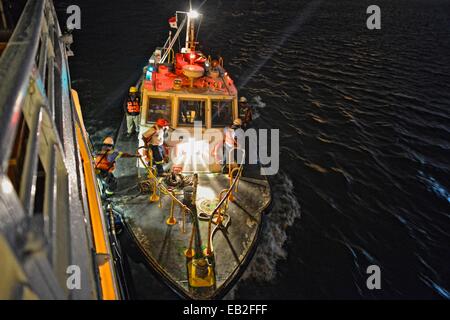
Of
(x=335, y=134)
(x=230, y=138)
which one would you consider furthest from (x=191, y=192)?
(x=335, y=134)

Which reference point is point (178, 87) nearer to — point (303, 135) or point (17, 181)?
point (17, 181)

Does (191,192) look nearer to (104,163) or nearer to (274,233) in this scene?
(104,163)

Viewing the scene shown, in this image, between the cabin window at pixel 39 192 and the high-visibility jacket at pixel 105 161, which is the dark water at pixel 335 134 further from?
the cabin window at pixel 39 192

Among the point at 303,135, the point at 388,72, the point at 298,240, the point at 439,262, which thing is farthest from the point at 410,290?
the point at 388,72

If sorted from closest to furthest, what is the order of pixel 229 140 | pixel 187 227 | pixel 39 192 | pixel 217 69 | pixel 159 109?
pixel 39 192
pixel 187 227
pixel 229 140
pixel 159 109
pixel 217 69

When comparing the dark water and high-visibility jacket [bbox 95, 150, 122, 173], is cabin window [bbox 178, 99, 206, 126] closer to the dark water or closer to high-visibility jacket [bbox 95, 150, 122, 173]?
high-visibility jacket [bbox 95, 150, 122, 173]

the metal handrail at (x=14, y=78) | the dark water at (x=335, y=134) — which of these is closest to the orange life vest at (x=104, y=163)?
the dark water at (x=335, y=134)
